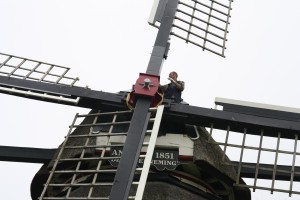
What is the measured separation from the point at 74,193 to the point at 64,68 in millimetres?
1873

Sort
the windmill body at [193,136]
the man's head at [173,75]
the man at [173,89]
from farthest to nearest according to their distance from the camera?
the man's head at [173,75], the man at [173,89], the windmill body at [193,136]

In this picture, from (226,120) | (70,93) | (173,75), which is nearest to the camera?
(226,120)

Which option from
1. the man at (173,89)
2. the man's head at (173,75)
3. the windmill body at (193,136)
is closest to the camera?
the windmill body at (193,136)

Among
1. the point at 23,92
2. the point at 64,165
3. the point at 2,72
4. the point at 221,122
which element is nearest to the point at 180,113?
the point at 221,122

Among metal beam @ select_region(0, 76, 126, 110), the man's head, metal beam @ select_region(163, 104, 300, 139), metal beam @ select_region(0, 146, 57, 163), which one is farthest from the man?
metal beam @ select_region(0, 146, 57, 163)

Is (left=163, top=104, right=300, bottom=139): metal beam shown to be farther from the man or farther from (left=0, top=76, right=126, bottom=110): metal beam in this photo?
(left=0, top=76, right=126, bottom=110): metal beam

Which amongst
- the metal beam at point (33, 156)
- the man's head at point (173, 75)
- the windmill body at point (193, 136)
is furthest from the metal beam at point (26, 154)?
the man's head at point (173, 75)

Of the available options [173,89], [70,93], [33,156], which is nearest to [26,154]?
[33,156]

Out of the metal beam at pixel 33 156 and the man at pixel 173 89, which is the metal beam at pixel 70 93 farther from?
the metal beam at pixel 33 156

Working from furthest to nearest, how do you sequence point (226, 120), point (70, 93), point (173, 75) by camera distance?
point (173, 75) < point (70, 93) < point (226, 120)

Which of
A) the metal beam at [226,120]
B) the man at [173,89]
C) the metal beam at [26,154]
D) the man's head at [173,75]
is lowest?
the metal beam at [26,154]

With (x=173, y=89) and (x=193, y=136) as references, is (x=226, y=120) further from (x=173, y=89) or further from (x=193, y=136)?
(x=173, y=89)

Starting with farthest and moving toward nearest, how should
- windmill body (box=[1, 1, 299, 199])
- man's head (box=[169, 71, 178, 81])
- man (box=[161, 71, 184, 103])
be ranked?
man's head (box=[169, 71, 178, 81]) < man (box=[161, 71, 184, 103]) < windmill body (box=[1, 1, 299, 199])

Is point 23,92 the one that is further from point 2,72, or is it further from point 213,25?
point 213,25
